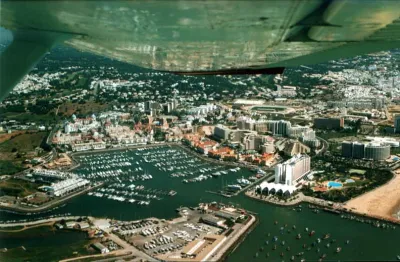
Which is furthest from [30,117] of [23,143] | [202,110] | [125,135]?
[202,110]

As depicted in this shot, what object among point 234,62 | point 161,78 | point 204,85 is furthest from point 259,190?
point 161,78

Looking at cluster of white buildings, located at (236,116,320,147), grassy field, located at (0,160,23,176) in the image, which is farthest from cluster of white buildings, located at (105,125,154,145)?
grassy field, located at (0,160,23,176)

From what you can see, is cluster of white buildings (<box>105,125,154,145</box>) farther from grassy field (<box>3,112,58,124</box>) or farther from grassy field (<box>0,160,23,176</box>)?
grassy field (<box>0,160,23,176</box>)

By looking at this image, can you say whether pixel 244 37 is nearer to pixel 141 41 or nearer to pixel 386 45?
pixel 141 41

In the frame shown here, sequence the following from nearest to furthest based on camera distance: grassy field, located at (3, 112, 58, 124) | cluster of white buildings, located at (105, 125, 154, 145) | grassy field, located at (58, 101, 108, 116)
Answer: cluster of white buildings, located at (105, 125, 154, 145) < grassy field, located at (3, 112, 58, 124) < grassy field, located at (58, 101, 108, 116)

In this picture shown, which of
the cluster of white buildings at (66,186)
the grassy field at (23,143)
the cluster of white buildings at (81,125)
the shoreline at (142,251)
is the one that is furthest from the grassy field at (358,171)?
the cluster of white buildings at (81,125)

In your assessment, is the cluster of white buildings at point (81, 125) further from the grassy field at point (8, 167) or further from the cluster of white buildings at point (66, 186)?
the cluster of white buildings at point (66, 186)

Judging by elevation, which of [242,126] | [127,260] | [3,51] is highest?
[3,51]
